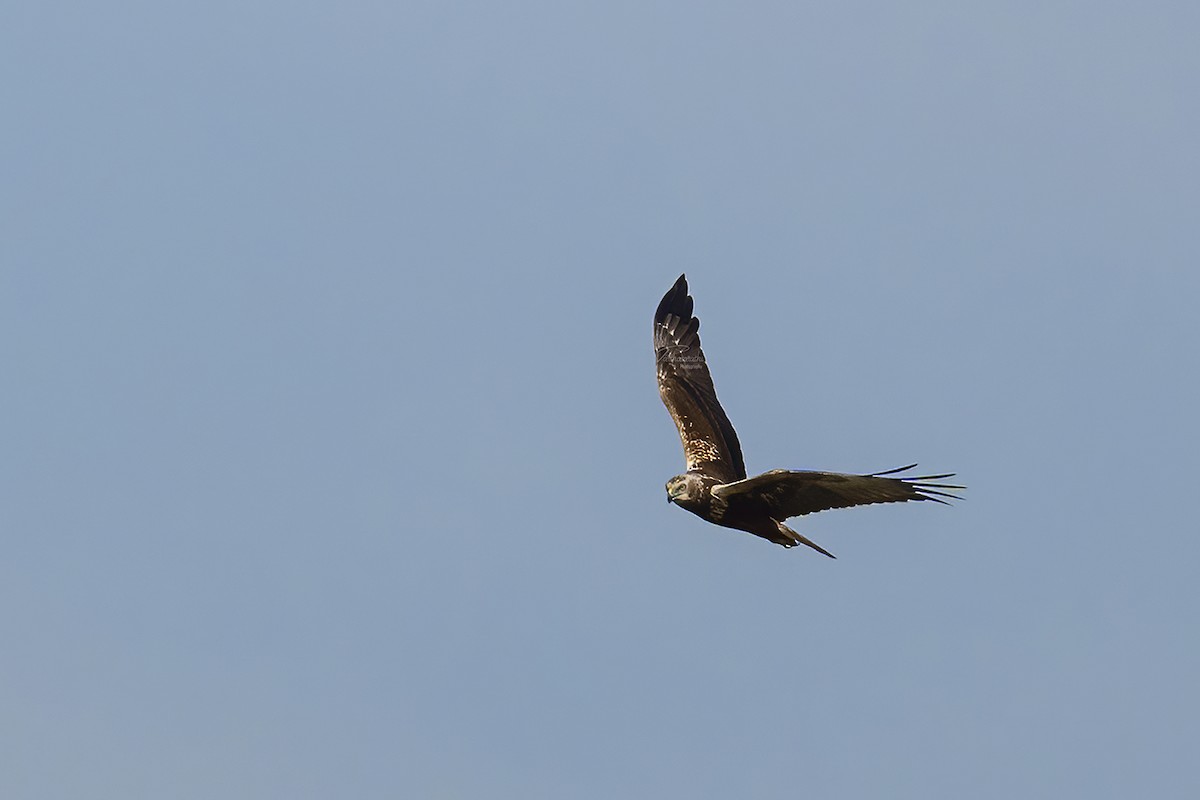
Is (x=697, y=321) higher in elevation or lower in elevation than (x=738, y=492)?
higher

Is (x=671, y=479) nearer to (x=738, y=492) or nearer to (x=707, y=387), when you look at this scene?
(x=738, y=492)

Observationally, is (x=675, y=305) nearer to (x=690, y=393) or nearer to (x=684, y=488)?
(x=690, y=393)

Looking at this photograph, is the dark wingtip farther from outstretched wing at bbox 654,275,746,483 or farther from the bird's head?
the bird's head

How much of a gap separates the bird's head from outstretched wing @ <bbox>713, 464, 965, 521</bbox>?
2.52ft

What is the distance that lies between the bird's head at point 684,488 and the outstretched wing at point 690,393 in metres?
0.79

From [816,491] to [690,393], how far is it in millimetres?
5375

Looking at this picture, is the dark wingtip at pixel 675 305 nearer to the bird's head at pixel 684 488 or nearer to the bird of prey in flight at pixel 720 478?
the bird of prey in flight at pixel 720 478

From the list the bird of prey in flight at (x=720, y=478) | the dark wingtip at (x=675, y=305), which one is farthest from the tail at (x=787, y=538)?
the dark wingtip at (x=675, y=305)

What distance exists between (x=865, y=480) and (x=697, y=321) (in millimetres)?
7075

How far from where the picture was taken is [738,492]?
68.3 ft

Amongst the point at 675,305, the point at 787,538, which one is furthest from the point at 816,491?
the point at 675,305

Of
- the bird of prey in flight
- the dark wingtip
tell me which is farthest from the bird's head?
the dark wingtip

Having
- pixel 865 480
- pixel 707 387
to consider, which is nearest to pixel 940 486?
pixel 865 480

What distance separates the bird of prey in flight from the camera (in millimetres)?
19656
